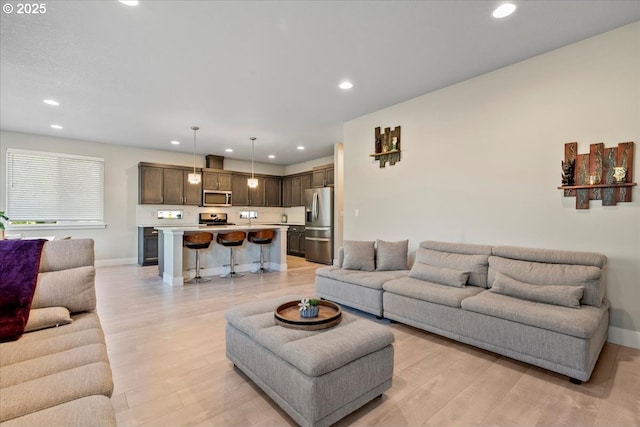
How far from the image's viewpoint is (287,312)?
2309 millimetres

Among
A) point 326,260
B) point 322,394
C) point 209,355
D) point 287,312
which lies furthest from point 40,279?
point 326,260

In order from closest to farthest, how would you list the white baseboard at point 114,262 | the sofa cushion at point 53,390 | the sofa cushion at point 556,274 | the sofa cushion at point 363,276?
the sofa cushion at point 53,390
the sofa cushion at point 556,274
the sofa cushion at point 363,276
the white baseboard at point 114,262

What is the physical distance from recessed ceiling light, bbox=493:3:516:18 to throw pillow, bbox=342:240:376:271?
2811 mm

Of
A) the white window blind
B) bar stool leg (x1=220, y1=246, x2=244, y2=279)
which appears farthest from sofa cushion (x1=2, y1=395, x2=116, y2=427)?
the white window blind

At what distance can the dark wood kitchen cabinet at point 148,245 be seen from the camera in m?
6.82

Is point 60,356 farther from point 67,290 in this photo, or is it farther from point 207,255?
point 207,255

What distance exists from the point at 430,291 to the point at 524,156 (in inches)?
72.1

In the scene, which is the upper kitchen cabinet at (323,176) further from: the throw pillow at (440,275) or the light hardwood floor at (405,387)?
the light hardwood floor at (405,387)

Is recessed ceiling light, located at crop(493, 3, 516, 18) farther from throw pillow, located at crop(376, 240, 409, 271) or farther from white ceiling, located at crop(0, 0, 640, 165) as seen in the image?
throw pillow, located at crop(376, 240, 409, 271)

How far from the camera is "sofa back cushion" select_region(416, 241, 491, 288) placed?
3188 mm

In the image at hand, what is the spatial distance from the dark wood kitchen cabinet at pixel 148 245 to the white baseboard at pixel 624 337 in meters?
7.69

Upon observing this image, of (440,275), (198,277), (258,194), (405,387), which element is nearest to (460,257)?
(440,275)

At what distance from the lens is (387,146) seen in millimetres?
4707

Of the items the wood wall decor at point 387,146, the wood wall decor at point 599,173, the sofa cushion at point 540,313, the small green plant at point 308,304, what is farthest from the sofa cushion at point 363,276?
the wood wall decor at point 599,173
